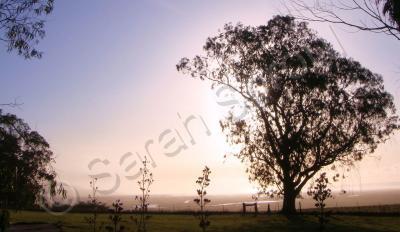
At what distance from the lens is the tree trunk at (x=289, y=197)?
49.5 m

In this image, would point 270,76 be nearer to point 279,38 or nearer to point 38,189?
point 279,38

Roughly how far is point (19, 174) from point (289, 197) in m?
26.6

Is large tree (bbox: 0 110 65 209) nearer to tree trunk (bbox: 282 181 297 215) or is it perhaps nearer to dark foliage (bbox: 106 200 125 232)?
dark foliage (bbox: 106 200 125 232)

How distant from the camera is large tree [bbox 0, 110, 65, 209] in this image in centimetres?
3688

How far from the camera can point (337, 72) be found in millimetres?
48594

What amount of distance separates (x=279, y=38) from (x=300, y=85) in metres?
5.28

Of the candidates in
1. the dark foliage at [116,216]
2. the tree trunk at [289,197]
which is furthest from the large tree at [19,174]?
the tree trunk at [289,197]

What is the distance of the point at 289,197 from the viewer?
164 ft

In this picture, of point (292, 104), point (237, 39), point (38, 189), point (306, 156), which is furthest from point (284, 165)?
point (38, 189)

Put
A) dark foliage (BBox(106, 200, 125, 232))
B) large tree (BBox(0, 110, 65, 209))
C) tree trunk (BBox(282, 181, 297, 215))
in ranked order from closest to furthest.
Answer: dark foliage (BBox(106, 200, 125, 232)) → large tree (BBox(0, 110, 65, 209)) → tree trunk (BBox(282, 181, 297, 215))

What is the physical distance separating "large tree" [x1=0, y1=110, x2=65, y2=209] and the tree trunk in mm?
23801

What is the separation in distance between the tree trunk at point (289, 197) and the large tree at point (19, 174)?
23.8 metres

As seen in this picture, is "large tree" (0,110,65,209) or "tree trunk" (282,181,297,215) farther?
"tree trunk" (282,181,297,215)

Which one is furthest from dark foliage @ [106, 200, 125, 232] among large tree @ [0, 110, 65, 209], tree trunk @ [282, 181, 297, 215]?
tree trunk @ [282, 181, 297, 215]
